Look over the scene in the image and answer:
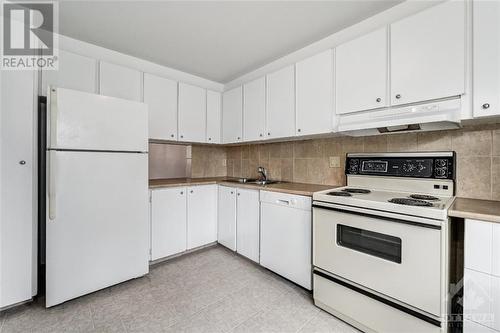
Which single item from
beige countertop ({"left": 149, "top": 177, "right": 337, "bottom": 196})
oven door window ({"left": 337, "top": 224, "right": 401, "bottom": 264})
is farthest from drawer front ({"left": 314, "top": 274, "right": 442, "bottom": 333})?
beige countertop ({"left": 149, "top": 177, "right": 337, "bottom": 196})

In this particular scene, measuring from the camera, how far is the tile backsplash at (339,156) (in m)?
1.47

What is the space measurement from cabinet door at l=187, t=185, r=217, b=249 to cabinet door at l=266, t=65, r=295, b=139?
3.51 feet

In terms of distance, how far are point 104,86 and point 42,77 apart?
0.46 m

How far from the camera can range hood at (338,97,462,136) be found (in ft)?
4.46

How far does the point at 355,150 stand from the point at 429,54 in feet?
3.00

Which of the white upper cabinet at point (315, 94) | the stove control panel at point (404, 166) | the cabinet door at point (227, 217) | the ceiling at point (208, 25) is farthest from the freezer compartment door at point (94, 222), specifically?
the stove control panel at point (404, 166)

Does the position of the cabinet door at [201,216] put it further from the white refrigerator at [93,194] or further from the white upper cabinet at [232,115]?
the white upper cabinet at [232,115]

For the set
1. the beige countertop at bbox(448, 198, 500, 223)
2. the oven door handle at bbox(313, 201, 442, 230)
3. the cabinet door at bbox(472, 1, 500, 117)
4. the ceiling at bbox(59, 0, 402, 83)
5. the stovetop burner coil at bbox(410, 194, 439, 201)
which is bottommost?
the oven door handle at bbox(313, 201, 442, 230)

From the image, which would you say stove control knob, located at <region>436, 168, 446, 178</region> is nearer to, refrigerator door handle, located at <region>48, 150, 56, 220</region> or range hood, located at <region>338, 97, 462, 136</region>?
range hood, located at <region>338, 97, 462, 136</region>

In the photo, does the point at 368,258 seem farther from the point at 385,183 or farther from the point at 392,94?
the point at 392,94

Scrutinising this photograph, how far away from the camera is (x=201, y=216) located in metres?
2.71

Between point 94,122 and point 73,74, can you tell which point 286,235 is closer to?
point 94,122

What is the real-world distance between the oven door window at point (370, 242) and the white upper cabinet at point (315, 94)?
0.88m

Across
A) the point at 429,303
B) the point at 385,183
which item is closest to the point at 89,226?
the point at 429,303
